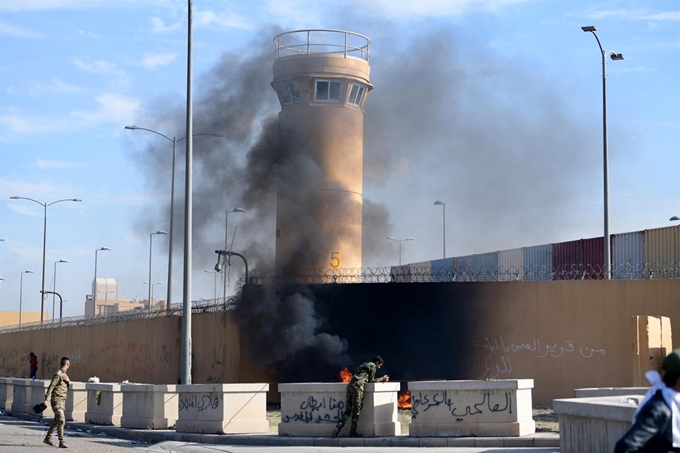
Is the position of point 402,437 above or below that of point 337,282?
below

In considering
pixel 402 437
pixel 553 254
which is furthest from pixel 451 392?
pixel 553 254

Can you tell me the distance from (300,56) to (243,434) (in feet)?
49.5

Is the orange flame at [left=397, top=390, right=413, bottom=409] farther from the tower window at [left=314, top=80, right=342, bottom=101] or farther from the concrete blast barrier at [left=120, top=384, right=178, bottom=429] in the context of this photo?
the tower window at [left=314, top=80, right=342, bottom=101]

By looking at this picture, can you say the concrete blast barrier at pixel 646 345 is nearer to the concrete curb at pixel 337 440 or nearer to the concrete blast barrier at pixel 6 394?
the concrete curb at pixel 337 440

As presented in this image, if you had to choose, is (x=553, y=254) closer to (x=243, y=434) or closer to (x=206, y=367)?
(x=206, y=367)

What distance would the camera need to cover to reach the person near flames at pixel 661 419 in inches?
209

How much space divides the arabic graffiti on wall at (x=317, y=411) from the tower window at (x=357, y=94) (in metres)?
15.2

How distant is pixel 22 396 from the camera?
1161 inches

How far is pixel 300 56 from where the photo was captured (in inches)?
→ 1183

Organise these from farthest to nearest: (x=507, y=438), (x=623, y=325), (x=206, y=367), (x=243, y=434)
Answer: (x=206, y=367) → (x=623, y=325) → (x=243, y=434) → (x=507, y=438)

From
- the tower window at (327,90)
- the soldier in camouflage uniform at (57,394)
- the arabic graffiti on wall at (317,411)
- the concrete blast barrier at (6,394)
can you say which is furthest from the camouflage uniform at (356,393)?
the concrete blast barrier at (6,394)

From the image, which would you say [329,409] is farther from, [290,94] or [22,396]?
[22,396]

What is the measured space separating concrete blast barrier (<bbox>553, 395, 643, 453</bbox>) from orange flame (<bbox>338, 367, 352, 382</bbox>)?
40.6 ft

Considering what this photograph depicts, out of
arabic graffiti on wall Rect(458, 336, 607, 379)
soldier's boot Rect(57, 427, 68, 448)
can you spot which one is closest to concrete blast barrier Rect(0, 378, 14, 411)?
soldier's boot Rect(57, 427, 68, 448)
